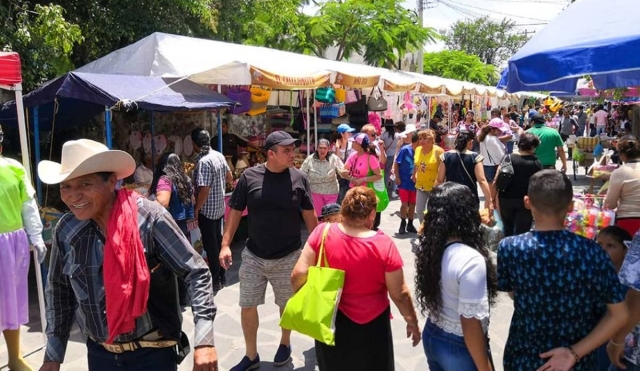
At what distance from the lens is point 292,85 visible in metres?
7.85

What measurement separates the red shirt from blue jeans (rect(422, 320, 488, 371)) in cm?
40

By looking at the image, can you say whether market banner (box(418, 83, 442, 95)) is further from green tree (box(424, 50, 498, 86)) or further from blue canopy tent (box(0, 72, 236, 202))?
green tree (box(424, 50, 498, 86))

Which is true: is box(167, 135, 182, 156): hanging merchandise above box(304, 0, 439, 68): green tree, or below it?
below

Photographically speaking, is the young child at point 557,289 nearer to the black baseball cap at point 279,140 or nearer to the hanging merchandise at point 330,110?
the black baseball cap at point 279,140

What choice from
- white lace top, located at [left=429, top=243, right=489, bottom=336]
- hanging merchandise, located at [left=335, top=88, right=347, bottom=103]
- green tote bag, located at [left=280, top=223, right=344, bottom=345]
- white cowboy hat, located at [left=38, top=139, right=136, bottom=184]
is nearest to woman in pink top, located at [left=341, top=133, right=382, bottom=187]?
green tote bag, located at [left=280, top=223, right=344, bottom=345]

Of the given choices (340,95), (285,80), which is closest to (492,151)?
(285,80)

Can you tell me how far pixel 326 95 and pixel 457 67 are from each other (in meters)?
24.4

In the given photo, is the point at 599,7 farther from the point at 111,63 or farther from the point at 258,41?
the point at 258,41

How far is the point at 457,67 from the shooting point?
33469mm

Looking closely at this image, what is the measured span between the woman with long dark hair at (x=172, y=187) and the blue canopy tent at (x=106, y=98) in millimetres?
637

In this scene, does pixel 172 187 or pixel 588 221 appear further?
pixel 172 187

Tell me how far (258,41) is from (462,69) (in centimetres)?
1852

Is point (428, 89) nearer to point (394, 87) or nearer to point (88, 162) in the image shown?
point (394, 87)

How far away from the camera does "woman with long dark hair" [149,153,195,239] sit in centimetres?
531
